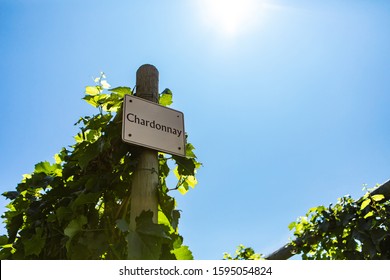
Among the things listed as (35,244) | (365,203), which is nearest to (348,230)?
(365,203)

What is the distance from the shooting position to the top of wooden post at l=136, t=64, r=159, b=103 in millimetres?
1371

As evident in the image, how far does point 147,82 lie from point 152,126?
23 centimetres

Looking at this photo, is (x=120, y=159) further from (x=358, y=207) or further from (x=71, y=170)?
(x=358, y=207)

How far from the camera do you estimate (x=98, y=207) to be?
4.62 feet

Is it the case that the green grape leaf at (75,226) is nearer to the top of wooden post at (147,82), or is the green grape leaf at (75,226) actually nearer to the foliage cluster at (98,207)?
the foliage cluster at (98,207)

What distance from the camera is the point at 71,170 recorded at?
4.83ft

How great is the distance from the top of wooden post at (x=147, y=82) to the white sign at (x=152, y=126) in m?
0.09

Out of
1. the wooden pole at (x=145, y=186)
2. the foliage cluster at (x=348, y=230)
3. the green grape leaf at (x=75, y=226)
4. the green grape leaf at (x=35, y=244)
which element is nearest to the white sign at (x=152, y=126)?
the wooden pole at (x=145, y=186)

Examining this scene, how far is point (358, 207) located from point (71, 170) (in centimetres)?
192

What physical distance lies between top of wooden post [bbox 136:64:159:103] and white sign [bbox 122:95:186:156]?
0.31ft

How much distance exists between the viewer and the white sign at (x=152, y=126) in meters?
1.19

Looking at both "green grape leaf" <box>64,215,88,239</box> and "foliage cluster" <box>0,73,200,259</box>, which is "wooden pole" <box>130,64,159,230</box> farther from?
"green grape leaf" <box>64,215,88,239</box>
